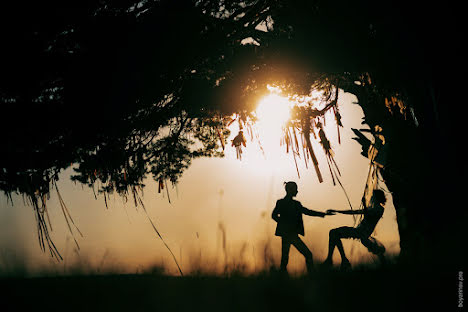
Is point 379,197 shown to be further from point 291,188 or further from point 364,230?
point 291,188

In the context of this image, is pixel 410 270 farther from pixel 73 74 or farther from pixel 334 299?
pixel 73 74

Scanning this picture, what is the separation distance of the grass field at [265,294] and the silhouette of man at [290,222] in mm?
1530

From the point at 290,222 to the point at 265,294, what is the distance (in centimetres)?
275

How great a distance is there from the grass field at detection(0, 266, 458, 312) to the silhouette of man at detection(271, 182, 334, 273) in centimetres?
153

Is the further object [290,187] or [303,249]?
[290,187]

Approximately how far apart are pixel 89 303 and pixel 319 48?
4031 millimetres

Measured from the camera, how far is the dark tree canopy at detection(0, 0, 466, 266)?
4145 millimetres

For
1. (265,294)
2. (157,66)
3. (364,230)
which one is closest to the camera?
(265,294)

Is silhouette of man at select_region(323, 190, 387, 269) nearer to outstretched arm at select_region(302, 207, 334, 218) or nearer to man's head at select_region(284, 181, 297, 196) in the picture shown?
outstretched arm at select_region(302, 207, 334, 218)

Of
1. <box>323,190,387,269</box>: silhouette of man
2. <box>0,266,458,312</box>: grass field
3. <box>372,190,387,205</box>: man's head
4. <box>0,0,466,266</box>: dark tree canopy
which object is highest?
<box>0,0,466,266</box>: dark tree canopy

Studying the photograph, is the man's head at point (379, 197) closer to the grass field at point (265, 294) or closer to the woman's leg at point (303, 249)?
the woman's leg at point (303, 249)

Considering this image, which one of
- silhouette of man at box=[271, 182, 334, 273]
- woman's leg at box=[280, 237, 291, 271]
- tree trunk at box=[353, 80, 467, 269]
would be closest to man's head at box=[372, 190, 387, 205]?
tree trunk at box=[353, 80, 467, 269]

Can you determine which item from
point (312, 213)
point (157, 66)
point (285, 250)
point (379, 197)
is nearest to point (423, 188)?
point (379, 197)

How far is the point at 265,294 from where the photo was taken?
133 inches
